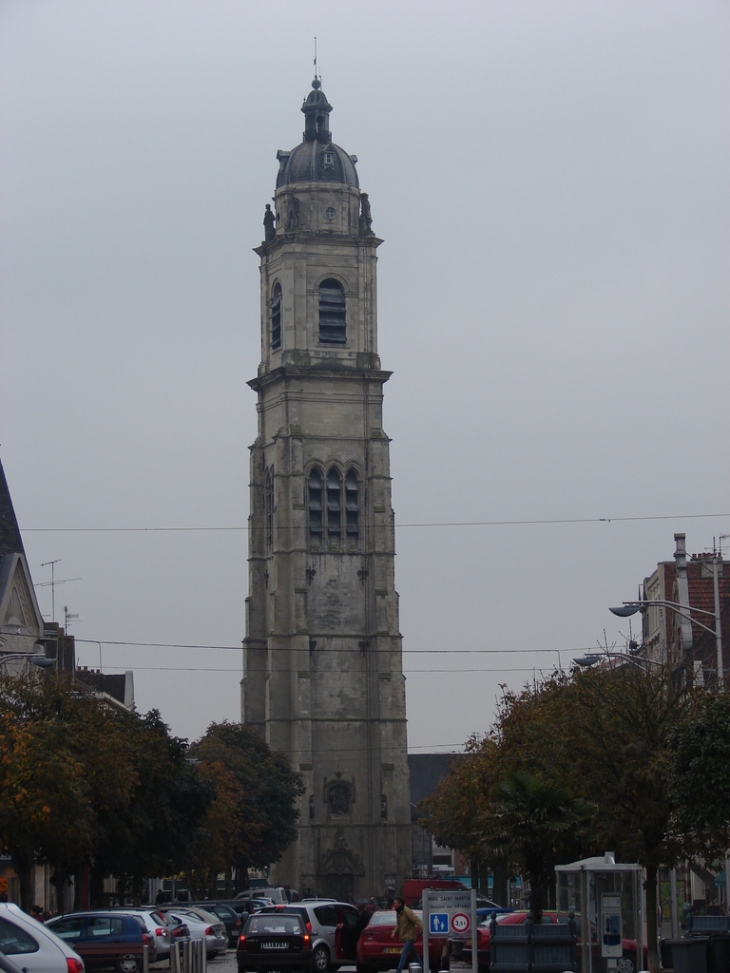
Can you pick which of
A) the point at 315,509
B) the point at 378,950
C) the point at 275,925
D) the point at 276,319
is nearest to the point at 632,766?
the point at 378,950

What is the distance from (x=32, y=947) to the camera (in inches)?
928

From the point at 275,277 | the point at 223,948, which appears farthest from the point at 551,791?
the point at 275,277

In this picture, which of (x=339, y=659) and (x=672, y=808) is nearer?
(x=672, y=808)

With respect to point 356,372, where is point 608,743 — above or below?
below

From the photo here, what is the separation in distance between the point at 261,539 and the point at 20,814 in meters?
68.7

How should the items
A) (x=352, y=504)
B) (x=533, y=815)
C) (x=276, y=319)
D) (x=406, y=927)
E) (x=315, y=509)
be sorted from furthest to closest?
(x=276, y=319) → (x=352, y=504) → (x=315, y=509) → (x=533, y=815) → (x=406, y=927)

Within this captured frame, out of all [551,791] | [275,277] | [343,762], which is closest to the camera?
[551,791]

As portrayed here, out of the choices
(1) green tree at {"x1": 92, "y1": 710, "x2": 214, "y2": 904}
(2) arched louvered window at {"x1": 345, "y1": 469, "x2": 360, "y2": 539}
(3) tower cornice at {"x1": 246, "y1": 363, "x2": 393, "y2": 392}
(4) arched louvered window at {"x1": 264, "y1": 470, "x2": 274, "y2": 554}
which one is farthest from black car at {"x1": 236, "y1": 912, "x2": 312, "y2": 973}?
(3) tower cornice at {"x1": 246, "y1": 363, "x2": 393, "y2": 392}

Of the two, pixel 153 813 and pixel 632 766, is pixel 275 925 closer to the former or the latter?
pixel 632 766

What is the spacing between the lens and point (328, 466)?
4537 inches

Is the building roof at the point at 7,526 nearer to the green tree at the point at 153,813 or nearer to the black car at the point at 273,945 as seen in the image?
the green tree at the point at 153,813

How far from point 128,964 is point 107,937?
26.4 inches

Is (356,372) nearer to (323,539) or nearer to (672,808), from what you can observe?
(323,539)

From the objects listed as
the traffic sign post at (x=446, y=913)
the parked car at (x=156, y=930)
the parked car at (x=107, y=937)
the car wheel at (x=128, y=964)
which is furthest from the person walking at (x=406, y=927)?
the parked car at (x=156, y=930)
